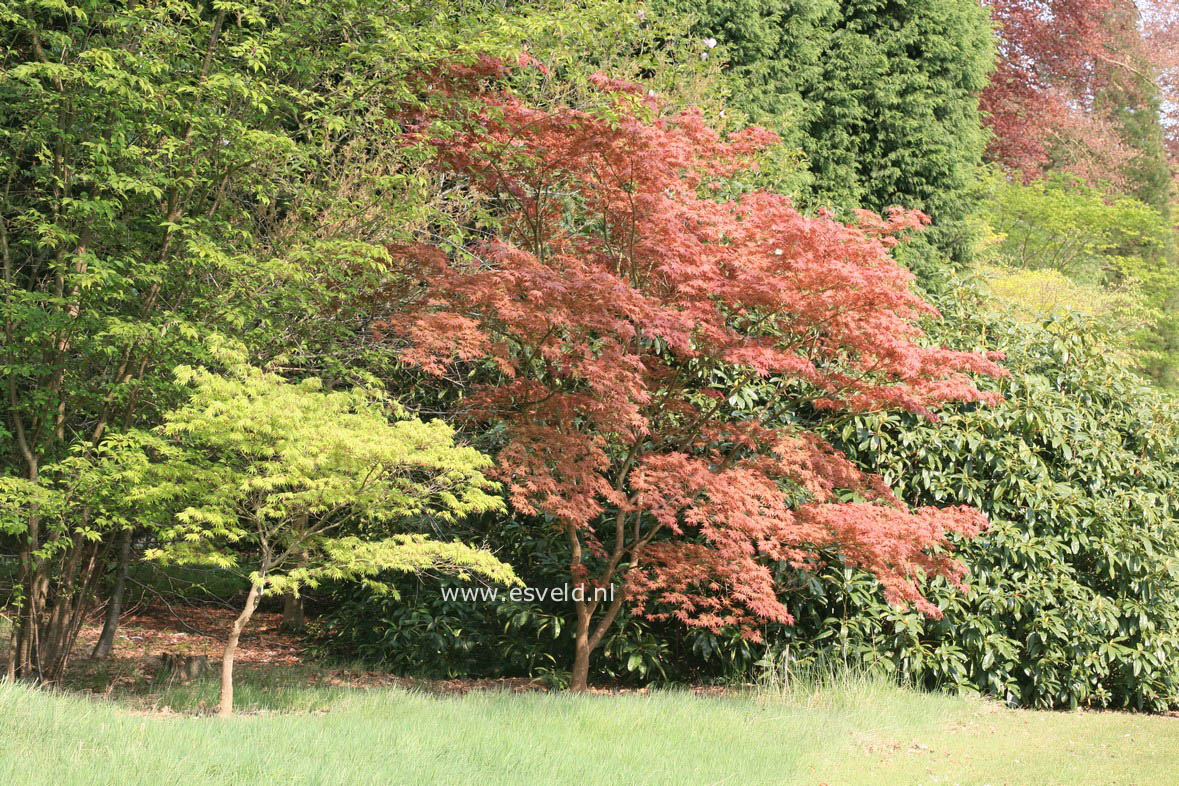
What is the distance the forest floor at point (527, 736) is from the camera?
4.02 meters

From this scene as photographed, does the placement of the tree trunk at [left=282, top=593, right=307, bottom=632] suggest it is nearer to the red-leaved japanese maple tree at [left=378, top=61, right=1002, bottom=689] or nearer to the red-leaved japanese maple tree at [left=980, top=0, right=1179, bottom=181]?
the red-leaved japanese maple tree at [left=378, top=61, right=1002, bottom=689]

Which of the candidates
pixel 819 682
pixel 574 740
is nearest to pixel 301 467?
pixel 574 740

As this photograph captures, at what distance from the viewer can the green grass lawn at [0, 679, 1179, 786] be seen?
3.98 m

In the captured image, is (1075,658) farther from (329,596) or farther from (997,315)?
(329,596)

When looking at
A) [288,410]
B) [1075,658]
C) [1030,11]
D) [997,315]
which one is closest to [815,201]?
[997,315]

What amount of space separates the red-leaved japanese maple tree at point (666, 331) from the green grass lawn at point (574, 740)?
85 cm

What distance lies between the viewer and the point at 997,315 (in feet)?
28.6

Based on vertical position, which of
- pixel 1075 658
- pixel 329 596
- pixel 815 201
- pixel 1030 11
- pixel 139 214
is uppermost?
pixel 1030 11

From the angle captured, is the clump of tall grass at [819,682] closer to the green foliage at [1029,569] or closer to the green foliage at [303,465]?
the green foliage at [1029,569]

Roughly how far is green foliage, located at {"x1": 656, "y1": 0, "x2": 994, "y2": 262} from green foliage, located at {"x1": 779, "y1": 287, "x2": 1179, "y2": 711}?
6009mm

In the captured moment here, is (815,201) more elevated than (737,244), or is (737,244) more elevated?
(815,201)

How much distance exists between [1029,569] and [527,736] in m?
4.85

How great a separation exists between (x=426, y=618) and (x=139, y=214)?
3908 mm

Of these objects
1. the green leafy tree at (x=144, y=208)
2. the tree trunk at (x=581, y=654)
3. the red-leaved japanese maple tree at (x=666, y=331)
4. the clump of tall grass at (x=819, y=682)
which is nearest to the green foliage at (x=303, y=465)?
the red-leaved japanese maple tree at (x=666, y=331)
